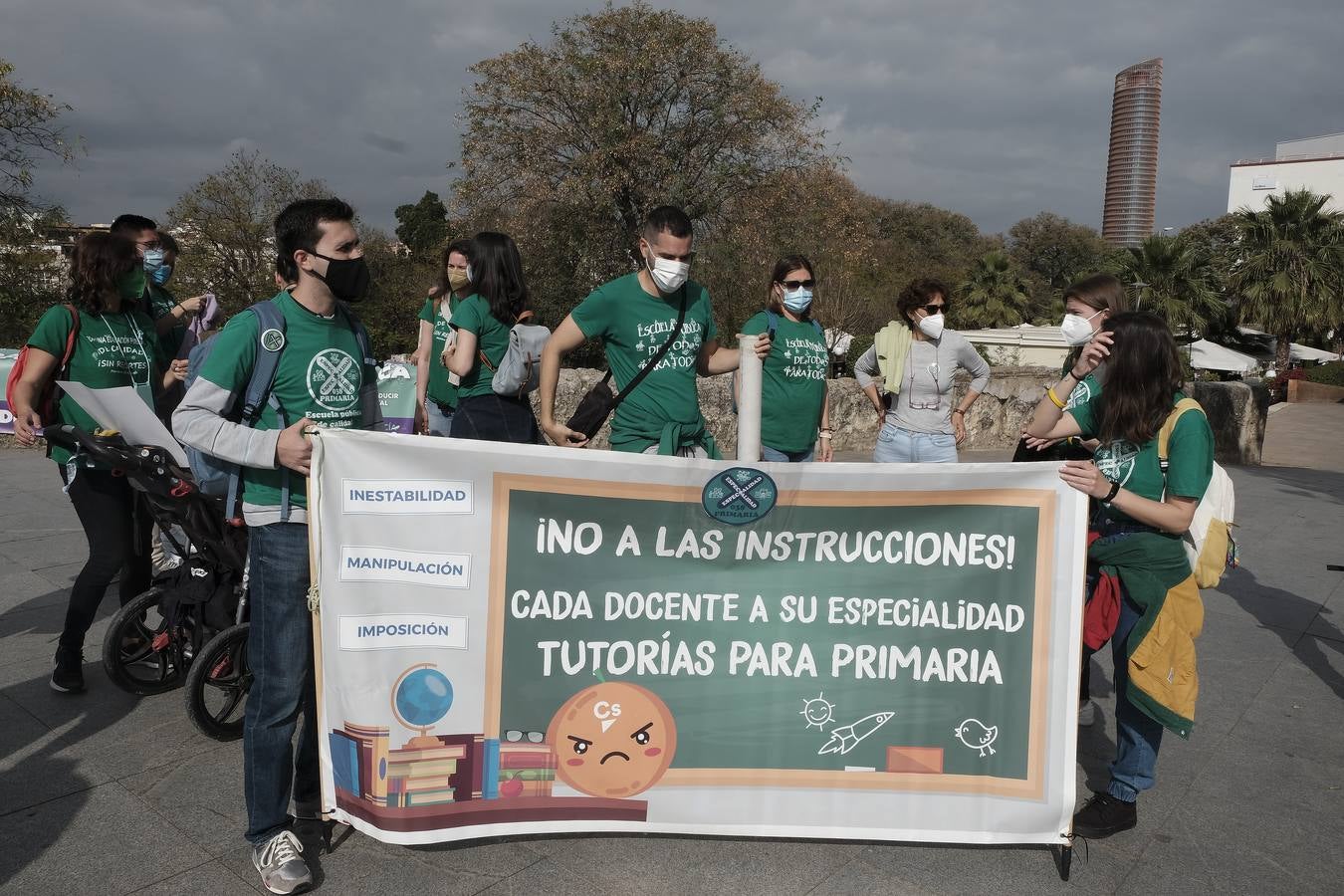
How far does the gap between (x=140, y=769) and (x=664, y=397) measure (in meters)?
2.31

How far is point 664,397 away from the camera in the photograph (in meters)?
3.86

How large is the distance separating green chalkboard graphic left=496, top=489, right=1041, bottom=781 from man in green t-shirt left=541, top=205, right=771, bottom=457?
0.94 m

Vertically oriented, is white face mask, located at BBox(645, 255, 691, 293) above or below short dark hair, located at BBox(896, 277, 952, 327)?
below

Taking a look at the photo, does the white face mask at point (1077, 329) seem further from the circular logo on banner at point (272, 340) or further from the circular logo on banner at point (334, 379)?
the circular logo on banner at point (272, 340)

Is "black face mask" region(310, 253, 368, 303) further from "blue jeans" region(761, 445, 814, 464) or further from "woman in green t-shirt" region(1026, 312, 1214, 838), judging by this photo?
"blue jeans" region(761, 445, 814, 464)

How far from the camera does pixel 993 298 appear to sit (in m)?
40.2

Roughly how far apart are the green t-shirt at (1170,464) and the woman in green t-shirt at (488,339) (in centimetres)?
264

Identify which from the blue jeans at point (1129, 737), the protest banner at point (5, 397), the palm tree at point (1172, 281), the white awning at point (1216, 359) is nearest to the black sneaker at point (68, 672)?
the protest banner at point (5, 397)

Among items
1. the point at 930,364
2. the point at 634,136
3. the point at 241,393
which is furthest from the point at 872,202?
the point at 241,393

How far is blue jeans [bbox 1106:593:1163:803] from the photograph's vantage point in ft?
10.3

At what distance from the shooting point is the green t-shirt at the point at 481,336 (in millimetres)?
4613

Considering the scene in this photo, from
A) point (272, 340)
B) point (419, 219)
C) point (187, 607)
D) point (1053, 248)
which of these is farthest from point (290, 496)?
point (1053, 248)

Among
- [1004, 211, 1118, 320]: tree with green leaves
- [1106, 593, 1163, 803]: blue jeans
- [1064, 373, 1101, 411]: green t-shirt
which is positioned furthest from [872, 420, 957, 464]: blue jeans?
[1004, 211, 1118, 320]: tree with green leaves

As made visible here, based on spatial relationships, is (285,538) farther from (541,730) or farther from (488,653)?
(541,730)
